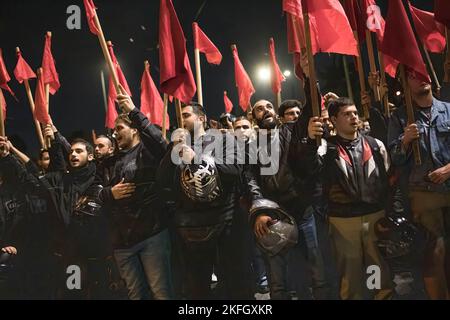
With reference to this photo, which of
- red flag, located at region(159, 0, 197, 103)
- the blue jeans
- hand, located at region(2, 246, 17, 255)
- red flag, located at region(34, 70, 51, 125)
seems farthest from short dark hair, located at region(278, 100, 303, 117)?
hand, located at region(2, 246, 17, 255)

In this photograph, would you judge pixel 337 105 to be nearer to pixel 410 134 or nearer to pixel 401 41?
pixel 410 134

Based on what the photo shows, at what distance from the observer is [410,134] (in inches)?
146

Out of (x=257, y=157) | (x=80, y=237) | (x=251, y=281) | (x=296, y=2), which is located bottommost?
(x=251, y=281)

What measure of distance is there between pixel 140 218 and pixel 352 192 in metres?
1.67

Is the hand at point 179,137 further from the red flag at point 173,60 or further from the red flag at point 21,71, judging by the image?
the red flag at point 21,71

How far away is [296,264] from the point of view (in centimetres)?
381

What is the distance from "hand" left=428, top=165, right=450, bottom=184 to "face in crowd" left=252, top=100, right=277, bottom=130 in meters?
1.34

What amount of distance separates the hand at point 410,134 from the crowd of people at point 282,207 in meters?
0.01

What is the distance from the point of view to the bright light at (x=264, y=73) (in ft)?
20.6

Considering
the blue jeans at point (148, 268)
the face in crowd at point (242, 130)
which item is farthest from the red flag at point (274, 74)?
the blue jeans at point (148, 268)

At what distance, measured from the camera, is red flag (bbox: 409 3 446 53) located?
489cm
